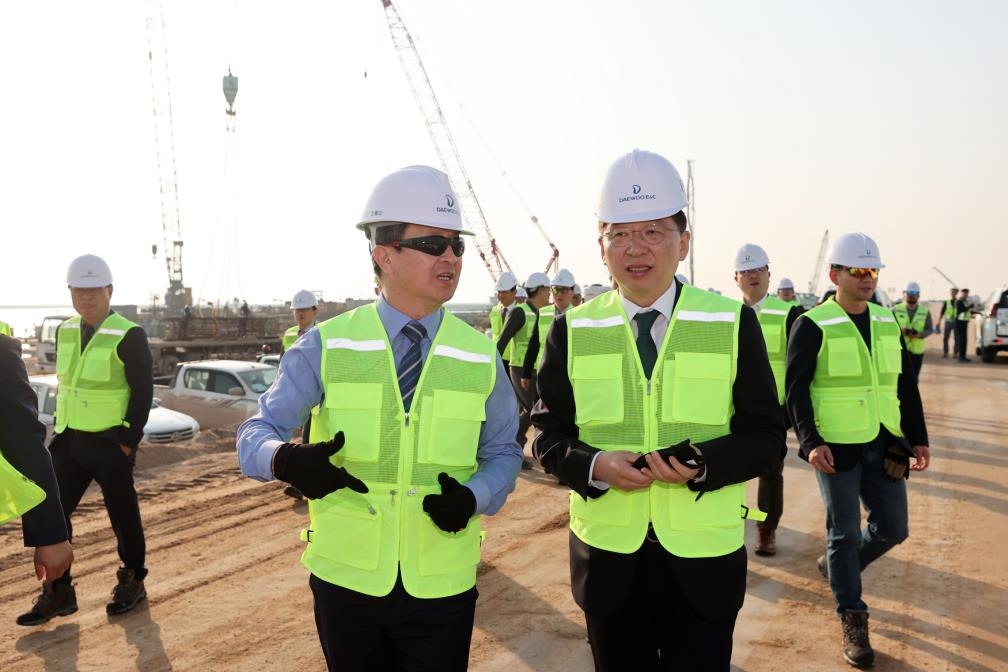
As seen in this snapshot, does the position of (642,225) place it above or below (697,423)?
above

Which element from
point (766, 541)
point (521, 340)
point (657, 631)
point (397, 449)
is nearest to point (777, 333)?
point (766, 541)

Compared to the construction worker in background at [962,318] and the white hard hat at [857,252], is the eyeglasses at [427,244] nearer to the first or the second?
the white hard hat at [857,252]

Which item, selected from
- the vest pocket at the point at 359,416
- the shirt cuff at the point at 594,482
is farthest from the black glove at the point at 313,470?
the shirt cuff at the point at 594,482

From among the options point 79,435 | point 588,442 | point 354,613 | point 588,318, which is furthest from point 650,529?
point 79,435

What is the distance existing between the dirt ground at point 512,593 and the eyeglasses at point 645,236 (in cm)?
277

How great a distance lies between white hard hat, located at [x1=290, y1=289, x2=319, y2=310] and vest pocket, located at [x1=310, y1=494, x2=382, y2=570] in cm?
703

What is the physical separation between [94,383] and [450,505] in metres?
4.08

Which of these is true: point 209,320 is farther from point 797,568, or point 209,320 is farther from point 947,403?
point 797,568

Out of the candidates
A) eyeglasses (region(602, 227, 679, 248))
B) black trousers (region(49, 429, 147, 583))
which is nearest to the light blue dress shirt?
eyeglasses (region(602, 227, 679, 248))

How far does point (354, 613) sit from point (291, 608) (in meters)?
3.17

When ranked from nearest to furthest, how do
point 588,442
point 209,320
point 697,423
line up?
point 697,423 → point 588,442 → point 209,320

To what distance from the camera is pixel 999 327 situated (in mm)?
22672

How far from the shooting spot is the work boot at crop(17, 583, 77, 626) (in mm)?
5090

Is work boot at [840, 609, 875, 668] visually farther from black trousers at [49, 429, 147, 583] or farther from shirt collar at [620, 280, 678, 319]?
black trousers at [49, 429, 147, 583]
